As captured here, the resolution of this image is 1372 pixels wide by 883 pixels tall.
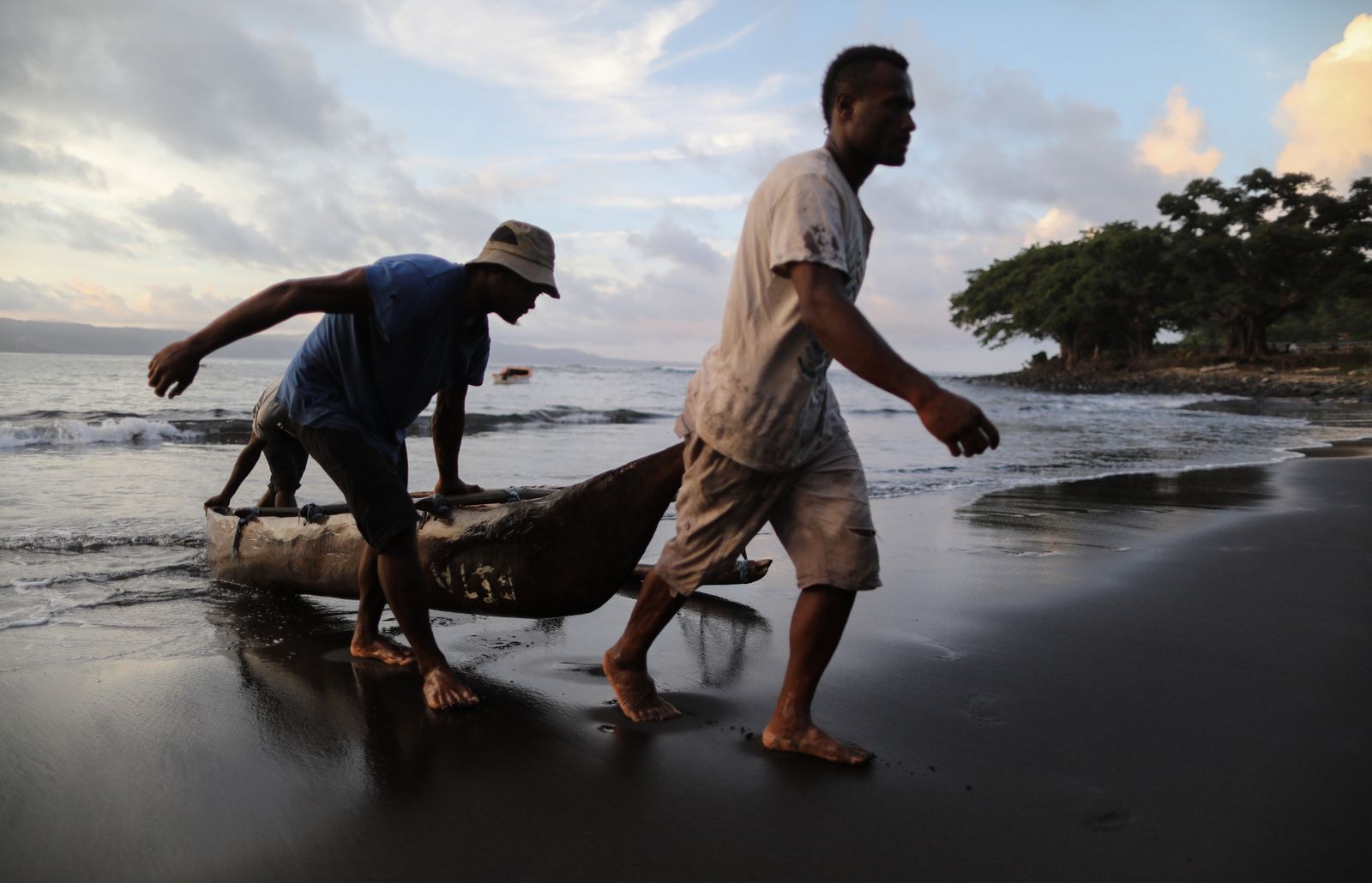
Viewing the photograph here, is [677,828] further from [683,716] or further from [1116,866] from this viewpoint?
[1116,866]

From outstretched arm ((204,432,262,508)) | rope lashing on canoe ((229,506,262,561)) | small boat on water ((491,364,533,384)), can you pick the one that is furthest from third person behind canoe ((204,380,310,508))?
small boat on water ((491,364,533,384))

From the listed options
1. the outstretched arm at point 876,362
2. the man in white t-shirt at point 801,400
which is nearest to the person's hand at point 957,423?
the outstretched arm at point 876,362

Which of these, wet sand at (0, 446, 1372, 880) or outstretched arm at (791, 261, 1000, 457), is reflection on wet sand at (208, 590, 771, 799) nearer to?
wet sand at (0, 446, 1372, 880)

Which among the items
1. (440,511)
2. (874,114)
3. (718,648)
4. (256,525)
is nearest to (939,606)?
(718,648)

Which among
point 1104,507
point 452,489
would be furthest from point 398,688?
point 1104,507

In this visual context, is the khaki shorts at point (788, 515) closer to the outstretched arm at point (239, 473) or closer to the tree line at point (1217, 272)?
the outstretched arm at point (239, 473)

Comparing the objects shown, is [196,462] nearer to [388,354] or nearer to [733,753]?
[388,354]

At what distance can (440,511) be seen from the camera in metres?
3.54

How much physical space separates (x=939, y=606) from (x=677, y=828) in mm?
2440

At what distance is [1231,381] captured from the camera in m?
36.7

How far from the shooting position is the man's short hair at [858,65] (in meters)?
2.29

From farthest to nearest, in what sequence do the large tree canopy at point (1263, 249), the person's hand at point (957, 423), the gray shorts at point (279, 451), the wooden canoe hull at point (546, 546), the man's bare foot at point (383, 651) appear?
1. the large tree canopy at point (1263, 249)
2. the gray shorts at point (279, 451)
3. the man's bare foot at point (383, 651)
4. the wooden canoe hull at point (546, 546)
5. the person's hand at point (957, 423)

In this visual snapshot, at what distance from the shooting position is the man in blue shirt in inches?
109

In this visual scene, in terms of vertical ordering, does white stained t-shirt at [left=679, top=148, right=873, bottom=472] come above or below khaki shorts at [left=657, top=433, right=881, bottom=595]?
above
